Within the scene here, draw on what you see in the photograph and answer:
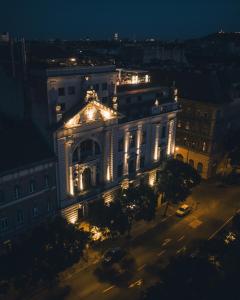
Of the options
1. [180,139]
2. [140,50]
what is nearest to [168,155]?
[180,139]

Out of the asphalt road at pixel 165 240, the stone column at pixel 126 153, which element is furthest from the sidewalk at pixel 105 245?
the stone column at pixel 126 153

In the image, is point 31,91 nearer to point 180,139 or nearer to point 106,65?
point 106,65

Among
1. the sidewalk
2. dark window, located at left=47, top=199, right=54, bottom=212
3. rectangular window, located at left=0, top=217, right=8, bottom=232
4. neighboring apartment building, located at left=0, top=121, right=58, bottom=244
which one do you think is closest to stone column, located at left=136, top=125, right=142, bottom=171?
the sidewalk

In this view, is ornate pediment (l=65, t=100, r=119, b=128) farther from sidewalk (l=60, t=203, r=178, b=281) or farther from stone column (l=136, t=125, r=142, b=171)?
sidewalk (l=60, t=203, r=178, b=281)

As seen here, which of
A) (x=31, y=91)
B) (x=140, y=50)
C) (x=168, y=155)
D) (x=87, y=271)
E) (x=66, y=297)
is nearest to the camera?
(x=66, y=297)

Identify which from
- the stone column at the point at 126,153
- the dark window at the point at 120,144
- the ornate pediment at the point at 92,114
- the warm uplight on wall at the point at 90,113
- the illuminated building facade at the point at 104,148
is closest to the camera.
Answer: the ornate pediment at the point at 92,114

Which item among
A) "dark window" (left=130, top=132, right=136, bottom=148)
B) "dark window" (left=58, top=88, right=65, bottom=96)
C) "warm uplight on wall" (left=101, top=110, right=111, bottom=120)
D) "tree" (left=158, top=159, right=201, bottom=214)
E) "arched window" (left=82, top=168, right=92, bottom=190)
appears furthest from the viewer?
"dark window" (left=130, top=132, right=136, bottom=148)

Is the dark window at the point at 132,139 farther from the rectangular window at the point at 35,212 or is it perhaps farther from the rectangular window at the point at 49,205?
the rectangular window at the point at 35,212
